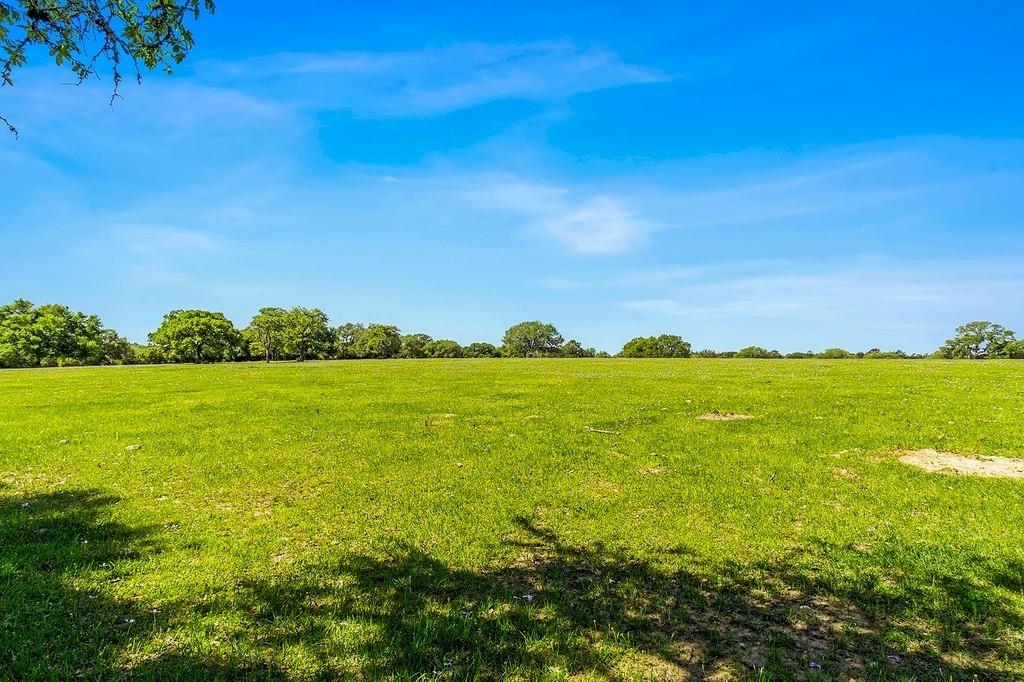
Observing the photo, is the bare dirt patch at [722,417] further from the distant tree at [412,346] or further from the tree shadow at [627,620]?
the distant tree at [412,346]

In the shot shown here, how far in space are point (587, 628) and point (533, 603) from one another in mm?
947

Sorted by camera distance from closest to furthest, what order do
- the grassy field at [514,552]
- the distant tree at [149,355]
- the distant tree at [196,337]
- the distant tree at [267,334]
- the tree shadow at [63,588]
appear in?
the tree shadow at [63,588] < the grassy field at [514,552] < the distant tree at [196,337] < the distant tree at [149,355] < the distant tree at [267,334]

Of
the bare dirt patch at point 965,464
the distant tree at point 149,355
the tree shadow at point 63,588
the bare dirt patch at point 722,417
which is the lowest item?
the tree shadow at point 63,588

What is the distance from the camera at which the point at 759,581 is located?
8180 millimetres

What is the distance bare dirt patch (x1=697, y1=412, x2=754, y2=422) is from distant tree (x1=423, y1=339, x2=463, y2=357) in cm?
14729

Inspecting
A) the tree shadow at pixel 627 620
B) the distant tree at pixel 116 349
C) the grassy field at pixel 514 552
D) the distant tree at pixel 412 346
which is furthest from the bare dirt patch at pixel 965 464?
the distant tree at pixel 116 349

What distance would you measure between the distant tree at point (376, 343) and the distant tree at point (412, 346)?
2.18m

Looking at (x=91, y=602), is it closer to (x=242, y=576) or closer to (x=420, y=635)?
(x=242, y=576)

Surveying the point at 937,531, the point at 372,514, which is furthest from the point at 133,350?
the point at 937,531

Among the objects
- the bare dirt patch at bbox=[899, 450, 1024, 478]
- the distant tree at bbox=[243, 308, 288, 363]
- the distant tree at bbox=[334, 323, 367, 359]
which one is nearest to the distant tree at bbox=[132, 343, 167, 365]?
the distant tree at bbox=[243, 308, 288, 363]

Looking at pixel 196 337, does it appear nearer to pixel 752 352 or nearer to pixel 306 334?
pixel 306 334

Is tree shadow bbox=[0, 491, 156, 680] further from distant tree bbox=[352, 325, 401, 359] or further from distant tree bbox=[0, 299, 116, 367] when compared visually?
distant tree bbox=[352, 325, 401, 359]

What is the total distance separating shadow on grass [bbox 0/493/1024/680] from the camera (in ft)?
19.5

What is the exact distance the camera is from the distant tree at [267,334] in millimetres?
145125
